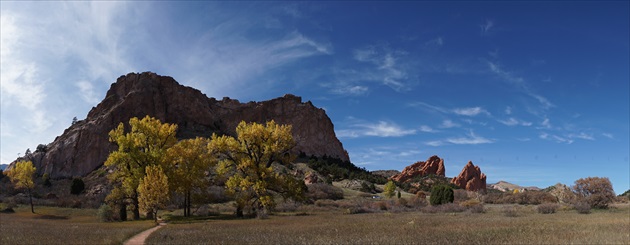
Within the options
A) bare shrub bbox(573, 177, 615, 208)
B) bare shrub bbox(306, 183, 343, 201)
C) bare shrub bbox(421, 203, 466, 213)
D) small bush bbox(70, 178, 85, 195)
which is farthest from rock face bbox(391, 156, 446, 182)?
bare shrub bbox(421, 203, 466, 213)

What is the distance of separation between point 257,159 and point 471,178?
401 feet

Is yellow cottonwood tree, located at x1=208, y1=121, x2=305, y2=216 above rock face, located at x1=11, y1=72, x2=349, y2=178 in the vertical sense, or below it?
below

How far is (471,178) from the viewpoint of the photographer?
474 ft

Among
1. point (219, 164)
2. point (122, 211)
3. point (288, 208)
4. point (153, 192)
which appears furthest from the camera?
point (288, 208)

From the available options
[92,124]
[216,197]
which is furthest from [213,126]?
[216,197]

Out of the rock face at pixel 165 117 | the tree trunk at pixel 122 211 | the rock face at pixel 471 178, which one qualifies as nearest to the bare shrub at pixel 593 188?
the tree trunk at pixel 122 211

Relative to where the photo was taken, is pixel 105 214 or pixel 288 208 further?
pixel 288 208

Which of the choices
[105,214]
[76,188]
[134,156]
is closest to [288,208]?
[134,156]

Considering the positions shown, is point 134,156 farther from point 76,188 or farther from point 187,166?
point 76,188

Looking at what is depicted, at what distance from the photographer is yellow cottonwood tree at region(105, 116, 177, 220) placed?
4035cm

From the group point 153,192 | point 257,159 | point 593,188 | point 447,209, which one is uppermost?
point 257,159

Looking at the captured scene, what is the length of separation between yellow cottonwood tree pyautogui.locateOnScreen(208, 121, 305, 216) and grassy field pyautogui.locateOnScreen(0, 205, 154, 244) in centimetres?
949

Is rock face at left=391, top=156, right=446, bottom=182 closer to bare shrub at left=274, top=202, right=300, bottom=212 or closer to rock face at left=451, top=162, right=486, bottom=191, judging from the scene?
rock face at left=451, top=162, right=486, bottom=191

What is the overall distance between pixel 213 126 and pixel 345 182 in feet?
241
